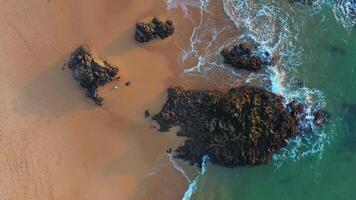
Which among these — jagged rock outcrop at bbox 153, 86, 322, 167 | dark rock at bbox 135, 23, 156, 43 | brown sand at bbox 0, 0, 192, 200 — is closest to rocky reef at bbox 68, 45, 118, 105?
brown sand at bbox 0, 0, 192, 200

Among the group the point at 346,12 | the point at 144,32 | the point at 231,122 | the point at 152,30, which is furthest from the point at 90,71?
the point at 346,12

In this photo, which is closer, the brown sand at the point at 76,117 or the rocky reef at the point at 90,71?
the rocky reef at the point at 90,71

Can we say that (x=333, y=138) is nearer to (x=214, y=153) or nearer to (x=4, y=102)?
(x=214, y=153)

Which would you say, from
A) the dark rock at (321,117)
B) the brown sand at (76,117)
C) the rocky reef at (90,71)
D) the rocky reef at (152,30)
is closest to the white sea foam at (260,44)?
the dark rock at (321,117)

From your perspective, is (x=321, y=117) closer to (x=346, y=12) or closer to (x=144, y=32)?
(x=346, y=12)

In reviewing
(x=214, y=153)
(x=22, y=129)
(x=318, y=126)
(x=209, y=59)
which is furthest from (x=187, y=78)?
(x=22, y=129)

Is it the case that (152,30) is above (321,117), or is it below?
above

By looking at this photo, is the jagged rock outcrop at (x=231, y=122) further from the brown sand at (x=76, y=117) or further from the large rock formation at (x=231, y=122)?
the brown sand at (x=76, y=117)
